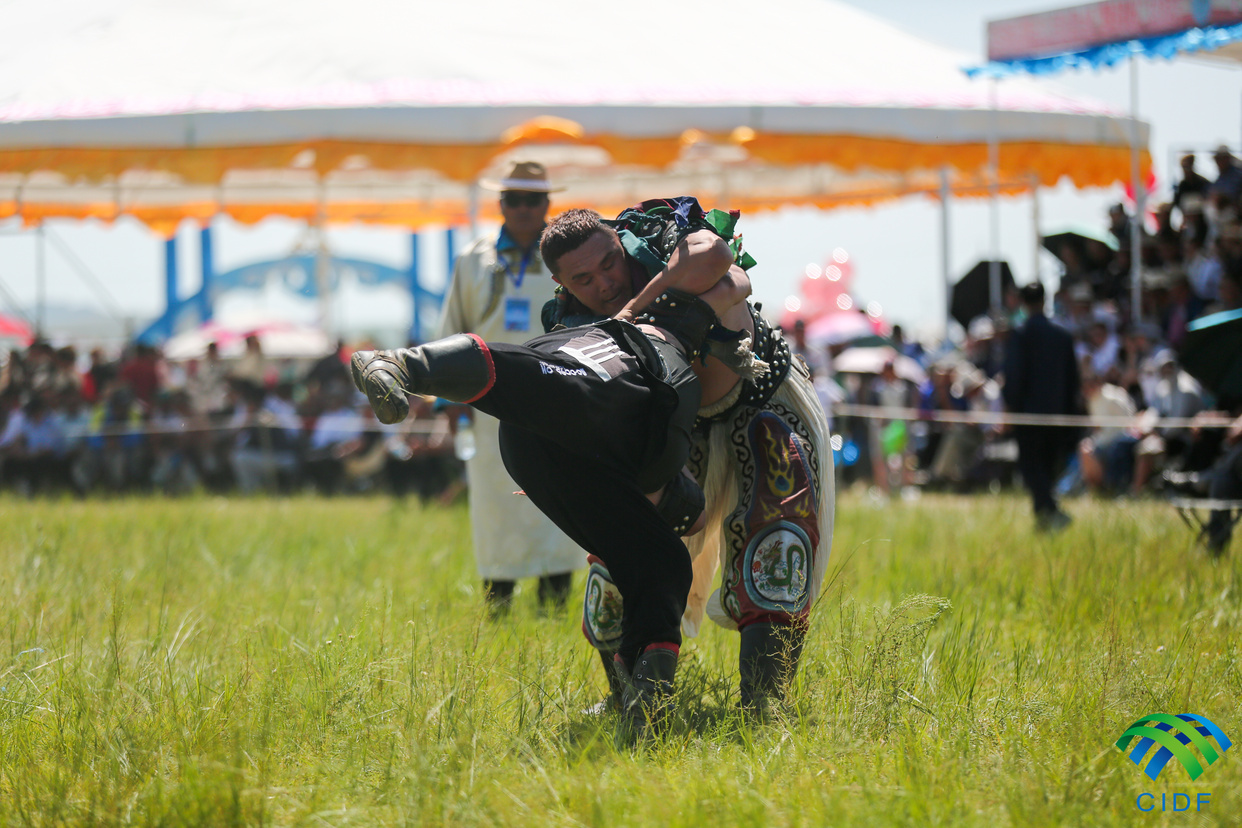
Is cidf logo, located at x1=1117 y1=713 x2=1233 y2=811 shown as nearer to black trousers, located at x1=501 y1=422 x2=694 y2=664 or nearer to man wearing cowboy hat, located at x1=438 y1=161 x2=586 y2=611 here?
black trousers, located at x1=501 y1=422 x2=694 y2=664

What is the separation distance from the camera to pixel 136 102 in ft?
40.1

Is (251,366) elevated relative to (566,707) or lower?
elevated

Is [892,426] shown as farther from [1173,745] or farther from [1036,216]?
[1173,745]

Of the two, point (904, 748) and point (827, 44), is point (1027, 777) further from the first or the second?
point (827, 44)

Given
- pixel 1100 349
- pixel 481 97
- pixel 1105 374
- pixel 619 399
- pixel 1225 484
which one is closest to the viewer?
pixel 619 399

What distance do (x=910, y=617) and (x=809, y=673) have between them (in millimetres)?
309

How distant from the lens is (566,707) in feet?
10.5

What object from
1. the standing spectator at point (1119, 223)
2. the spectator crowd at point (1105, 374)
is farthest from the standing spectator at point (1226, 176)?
the standing spectator at point (1119, 223)

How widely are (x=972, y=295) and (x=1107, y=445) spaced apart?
7250mm

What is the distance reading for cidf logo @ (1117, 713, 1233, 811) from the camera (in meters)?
2.50

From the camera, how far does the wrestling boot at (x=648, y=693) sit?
294 centimetres

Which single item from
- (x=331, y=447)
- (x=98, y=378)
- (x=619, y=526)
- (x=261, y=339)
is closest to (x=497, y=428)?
(x=619, y=526)

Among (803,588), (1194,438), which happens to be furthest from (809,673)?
(1194,438)

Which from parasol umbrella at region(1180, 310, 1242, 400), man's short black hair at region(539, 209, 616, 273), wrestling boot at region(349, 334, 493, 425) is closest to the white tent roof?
parasol umbrella at region(1180, 310, 1242, 400)
